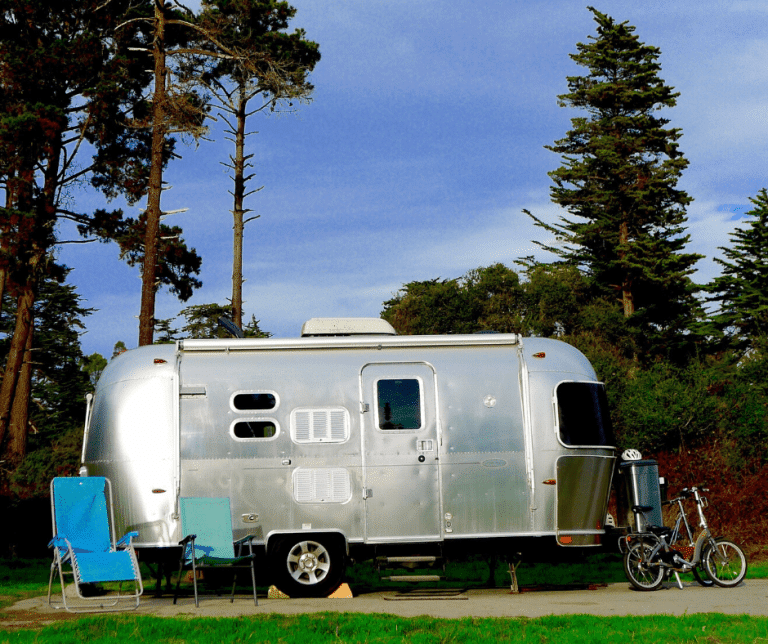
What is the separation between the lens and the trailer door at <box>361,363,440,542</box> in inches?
398

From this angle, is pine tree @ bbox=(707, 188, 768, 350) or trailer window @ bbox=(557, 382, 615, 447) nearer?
trailer window @ bbox=(557, 382, 615, 447)

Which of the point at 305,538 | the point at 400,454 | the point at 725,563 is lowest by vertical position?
the point at 725,563

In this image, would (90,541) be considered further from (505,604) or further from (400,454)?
(505,604)

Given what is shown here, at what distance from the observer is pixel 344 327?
11.2 meters

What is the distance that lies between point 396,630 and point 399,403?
3356mm

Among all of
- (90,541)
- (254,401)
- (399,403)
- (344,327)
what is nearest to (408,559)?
(399,403)

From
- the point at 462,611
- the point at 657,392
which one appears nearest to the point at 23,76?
the point at 657,392

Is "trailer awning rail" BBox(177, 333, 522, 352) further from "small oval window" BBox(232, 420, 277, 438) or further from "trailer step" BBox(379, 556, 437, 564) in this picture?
"trailer step" BBox(379, 556, 437, 564)

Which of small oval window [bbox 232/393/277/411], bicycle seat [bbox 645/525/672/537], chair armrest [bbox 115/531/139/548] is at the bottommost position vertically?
bicycle seat [bbox 645/525/672/537]

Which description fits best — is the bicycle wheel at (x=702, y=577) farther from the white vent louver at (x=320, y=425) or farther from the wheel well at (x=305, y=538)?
the white vent louver at (x=320, y=425)

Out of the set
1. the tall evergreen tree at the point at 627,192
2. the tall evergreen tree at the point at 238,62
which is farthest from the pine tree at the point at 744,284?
the tall evergreen tree at the point at 238,62

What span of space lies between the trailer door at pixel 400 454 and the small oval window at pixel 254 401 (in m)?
1.00

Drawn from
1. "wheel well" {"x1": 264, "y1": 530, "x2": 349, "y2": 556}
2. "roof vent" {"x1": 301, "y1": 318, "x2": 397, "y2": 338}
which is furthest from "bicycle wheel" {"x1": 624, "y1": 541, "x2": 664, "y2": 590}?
"roof vent" {"x1": 301, "y1": 318, "x2": 397, "y2": 338}

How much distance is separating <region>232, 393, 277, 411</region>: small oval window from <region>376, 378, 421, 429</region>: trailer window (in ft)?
3.83
